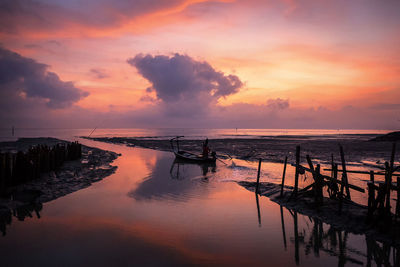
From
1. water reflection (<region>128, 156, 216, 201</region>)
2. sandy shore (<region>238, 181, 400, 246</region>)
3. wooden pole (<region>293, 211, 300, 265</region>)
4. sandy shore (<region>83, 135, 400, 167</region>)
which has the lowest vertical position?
wooden pole (<region>293, 211, 300, 265</region>)

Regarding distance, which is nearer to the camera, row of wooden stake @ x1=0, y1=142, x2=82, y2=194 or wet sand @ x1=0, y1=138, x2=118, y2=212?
wet sand @ x1=0, y1=138, x2=118, y2=212

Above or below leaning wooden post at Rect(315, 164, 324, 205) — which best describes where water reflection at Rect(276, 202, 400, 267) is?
below

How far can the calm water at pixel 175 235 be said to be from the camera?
8430mm

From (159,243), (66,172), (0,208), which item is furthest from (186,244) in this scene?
(66,172)

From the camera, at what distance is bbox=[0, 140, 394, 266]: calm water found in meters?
8.43

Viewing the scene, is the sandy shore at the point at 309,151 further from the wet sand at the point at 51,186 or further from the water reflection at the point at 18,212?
the water reflection at the point at 18,212

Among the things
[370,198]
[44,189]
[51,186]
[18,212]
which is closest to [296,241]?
[370,198]

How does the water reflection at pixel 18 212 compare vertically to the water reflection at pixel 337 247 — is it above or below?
above

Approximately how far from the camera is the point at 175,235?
1014cm

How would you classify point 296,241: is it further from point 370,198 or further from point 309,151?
point 309,151

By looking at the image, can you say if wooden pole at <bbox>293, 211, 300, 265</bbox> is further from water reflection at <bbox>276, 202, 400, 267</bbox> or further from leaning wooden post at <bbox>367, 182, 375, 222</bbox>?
leaning wooden post at <bbox>367, 182, 375, 222</bbox>

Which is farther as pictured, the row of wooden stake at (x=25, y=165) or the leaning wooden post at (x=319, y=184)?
the row of wooden stake at (x=25, y=165)

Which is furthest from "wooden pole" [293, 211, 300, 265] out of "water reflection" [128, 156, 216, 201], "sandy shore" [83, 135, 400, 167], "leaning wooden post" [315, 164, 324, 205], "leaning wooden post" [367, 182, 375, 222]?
"sandy shore" [83, 135, 400, 167]

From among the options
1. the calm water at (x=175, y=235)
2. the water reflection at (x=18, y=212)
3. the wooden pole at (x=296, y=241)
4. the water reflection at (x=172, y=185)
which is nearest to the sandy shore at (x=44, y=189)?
the water reflection at (x=18, y=212)
